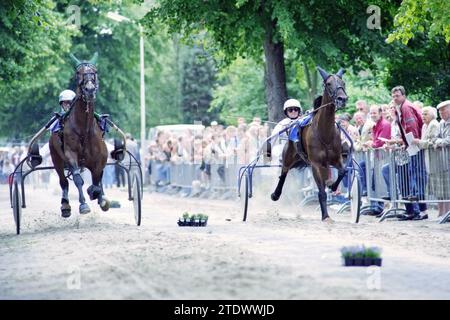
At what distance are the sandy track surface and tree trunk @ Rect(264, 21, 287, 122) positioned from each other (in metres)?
9.18

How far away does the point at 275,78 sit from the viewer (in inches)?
1117

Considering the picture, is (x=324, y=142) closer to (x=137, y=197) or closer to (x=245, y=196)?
(x=245, y=196)

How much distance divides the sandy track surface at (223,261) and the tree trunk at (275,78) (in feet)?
30.1

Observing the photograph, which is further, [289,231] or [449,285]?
[289,231]

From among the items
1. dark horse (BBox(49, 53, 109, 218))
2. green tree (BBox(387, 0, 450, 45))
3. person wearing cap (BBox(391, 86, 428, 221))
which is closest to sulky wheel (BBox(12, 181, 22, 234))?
dark horse (BBox(49, 53, 109, 218))

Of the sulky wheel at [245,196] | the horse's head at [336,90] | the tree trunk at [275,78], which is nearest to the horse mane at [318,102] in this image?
the horse's head at [336,90]

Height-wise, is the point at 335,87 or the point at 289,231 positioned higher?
the point at 335,87

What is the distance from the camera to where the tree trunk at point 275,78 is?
2805cm

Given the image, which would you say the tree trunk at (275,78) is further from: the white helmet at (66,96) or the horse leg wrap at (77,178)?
the horse leg wrap at (77,178)

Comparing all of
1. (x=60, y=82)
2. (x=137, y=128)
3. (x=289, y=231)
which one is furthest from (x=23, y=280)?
(x=137, y=128)

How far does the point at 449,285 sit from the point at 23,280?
406 cm

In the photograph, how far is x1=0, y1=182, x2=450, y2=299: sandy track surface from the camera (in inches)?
370

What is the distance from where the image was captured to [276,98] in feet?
92.8
